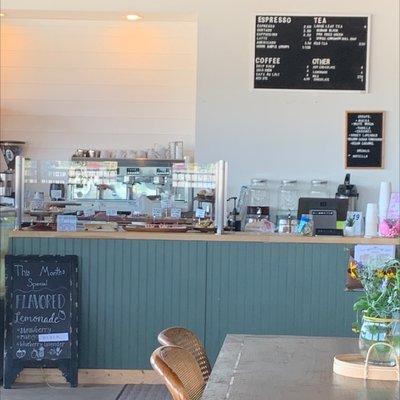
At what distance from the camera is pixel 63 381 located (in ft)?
17.5

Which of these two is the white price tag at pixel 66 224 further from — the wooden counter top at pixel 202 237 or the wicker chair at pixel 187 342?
the wicker chair at pixel 187 342

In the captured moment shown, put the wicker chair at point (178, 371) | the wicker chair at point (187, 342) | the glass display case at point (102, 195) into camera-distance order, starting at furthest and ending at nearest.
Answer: the glass display case at point (102, 195) < the wicker chair at point (187, 342) < the wicker chair at point (178, 371)

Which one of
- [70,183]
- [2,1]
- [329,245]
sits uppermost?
[2,1]

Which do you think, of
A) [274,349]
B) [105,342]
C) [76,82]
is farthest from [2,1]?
[274,349]

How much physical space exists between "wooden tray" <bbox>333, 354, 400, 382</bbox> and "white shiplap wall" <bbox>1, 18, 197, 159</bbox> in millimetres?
5947

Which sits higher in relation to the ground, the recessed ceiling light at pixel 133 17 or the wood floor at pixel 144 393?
the recessed ceiling light at pixel 133 17

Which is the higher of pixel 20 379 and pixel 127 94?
pixel 127 94

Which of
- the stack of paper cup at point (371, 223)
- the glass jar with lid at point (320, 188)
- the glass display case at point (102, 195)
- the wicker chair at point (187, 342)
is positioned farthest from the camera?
the glass jar with lid at point (320, 188)

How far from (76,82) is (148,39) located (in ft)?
2.92

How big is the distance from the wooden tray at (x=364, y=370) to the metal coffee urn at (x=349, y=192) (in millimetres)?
4615

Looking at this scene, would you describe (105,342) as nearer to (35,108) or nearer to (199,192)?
(199,192)

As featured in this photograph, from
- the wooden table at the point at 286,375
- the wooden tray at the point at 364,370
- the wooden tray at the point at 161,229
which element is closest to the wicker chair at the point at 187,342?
the wooden table at the point at 286,375

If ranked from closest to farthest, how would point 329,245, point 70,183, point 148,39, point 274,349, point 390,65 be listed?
point 274,349 < point 329,245 < point 70,183 < point 390,65 < point 148,39

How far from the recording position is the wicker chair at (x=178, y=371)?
248 cm
